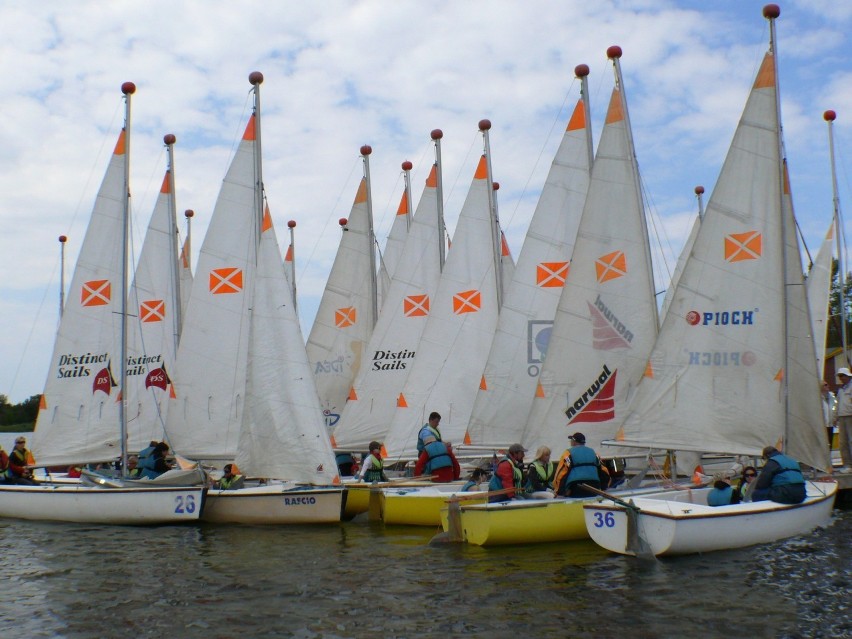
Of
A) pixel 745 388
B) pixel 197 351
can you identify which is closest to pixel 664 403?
pixel 745 388

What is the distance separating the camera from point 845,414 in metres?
16.3

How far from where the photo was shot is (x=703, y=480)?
1412 cm

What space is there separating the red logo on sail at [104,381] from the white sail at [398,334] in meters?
5.55

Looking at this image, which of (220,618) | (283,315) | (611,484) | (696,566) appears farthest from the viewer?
(283,315)

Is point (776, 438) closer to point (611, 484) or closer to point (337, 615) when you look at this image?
point (611, 484)

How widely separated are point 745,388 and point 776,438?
85 cm

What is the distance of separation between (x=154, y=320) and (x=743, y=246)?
13426mm

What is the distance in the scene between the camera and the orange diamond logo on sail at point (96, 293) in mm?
18312

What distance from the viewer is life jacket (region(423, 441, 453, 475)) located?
16750 mm

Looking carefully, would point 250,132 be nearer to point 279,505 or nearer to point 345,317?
point 345,317

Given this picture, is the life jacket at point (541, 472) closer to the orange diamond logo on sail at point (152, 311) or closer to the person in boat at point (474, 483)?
the person in boat at point (474, 483)

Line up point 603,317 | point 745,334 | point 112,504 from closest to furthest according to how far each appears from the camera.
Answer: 1. point 745,334
2. point 112,504
3. point 603,317

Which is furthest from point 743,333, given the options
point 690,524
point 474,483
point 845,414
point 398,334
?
point 398,334

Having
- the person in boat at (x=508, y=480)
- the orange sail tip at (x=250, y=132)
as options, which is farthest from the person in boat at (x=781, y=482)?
the orange sail tip at (x=250, y=132)
